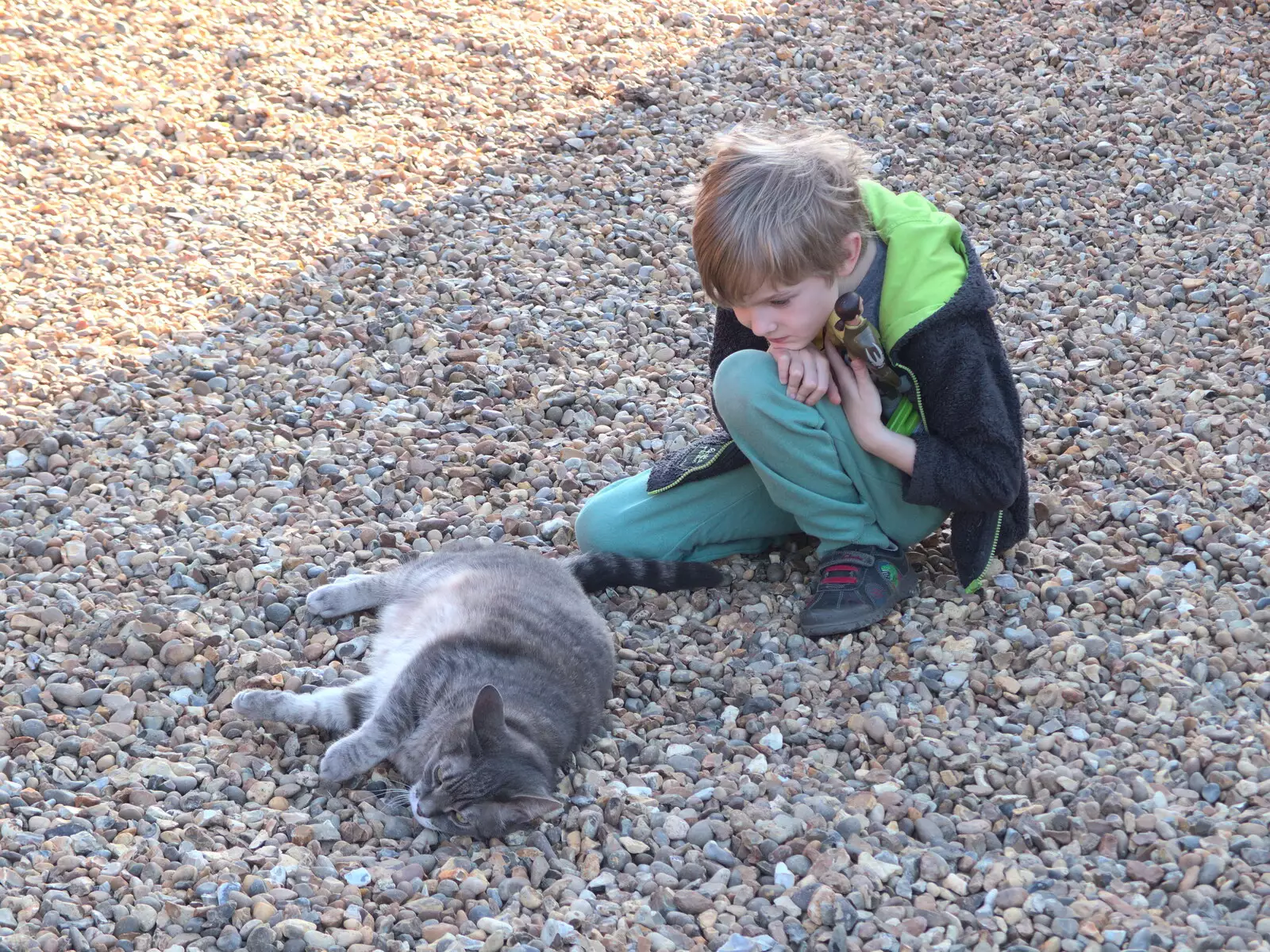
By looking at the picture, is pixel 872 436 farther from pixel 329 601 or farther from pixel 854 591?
pixel 329 601

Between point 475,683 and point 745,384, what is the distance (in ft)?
4.09

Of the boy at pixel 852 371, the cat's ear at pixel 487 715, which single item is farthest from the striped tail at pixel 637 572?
the cat's ear at pixel 487 715

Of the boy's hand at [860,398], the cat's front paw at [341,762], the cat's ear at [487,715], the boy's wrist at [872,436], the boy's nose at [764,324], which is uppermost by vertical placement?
the boy's nose at [764,324]

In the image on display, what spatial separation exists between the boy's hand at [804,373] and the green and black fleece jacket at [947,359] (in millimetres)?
213

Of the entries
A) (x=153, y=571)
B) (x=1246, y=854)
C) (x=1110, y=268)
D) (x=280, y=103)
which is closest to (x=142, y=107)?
(x=280, y=103)

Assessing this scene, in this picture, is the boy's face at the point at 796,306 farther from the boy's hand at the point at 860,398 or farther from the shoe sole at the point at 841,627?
the shoe sole at the point at 841,627

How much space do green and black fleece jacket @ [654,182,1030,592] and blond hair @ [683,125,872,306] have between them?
0.57 feet

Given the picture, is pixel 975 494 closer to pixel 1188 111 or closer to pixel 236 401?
pixel 236 401

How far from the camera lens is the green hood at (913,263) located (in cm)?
379

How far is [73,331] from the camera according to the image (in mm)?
5555

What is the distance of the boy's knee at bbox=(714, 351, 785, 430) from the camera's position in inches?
156

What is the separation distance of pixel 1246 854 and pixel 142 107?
21.9 feet

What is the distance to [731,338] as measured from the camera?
14.1 ft

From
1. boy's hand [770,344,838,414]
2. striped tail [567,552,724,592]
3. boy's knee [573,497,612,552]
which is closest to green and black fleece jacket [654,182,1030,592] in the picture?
boy's hand [770,344,838,414]
